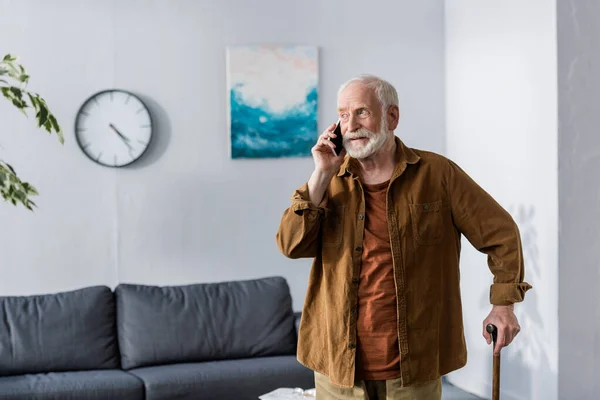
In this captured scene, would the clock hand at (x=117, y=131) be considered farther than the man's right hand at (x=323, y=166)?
Yes

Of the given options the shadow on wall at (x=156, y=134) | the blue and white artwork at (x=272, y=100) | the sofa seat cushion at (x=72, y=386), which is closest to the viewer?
the sofa seat cushion at (x=72, y=386)

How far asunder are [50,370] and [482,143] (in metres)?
2.57

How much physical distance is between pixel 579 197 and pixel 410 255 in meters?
1.97

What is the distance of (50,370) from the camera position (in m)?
4.31

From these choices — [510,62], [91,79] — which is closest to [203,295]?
[91,79]

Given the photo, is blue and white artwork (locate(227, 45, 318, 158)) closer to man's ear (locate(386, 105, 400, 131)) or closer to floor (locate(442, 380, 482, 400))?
floor (locate(442, 380, 482, 400))

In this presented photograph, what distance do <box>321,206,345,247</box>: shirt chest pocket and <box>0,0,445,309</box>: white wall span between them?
2492 mm

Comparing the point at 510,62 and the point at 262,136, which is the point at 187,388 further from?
the point at 510,62

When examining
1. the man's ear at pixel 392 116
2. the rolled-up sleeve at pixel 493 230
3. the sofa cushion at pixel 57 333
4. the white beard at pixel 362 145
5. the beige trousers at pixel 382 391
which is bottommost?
the sofa cushion at pixel 57 333

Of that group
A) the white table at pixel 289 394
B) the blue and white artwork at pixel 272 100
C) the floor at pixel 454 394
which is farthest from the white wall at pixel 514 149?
the white table at pixel 289 394

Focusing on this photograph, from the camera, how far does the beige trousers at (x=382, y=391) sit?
2.51m

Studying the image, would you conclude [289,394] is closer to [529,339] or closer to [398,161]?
[529,339]

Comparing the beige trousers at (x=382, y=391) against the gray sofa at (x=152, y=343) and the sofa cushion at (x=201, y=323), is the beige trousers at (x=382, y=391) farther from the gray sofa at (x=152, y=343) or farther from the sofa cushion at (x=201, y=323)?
the sofa cushion at (x=201, y=323)

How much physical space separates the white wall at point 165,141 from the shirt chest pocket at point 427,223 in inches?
103
